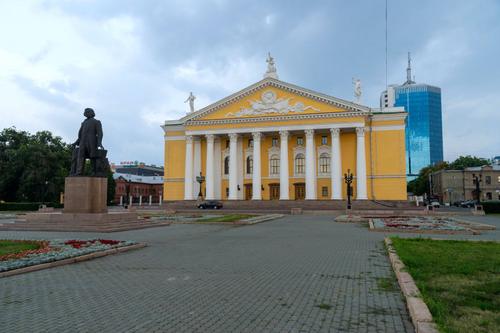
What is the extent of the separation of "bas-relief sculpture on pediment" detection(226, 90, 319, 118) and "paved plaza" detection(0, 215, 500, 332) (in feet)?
138

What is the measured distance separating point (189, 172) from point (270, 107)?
1390 cm

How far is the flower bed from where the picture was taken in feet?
29.5

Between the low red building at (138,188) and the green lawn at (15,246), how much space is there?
74314 mm

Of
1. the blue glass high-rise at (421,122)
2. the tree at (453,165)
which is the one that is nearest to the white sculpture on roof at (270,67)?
the tree at (453,165)

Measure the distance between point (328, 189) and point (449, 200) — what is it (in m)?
50.7

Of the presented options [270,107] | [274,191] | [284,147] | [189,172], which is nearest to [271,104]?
[270,107]

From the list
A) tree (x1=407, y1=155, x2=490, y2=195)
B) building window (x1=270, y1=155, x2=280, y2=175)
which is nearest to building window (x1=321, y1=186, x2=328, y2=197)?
building window (x1=270, y1=155, x2=280, y2=175)

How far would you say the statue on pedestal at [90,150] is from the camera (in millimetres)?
19797

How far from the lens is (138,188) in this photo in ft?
322

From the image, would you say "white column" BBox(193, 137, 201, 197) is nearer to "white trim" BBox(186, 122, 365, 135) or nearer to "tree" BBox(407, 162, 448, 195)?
"white trim" BBox(186, 122, 365, 135)

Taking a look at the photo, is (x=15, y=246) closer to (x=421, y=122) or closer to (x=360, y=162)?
(x=360, y=162)

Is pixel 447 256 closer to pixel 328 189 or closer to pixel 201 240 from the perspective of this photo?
pixel 201 240

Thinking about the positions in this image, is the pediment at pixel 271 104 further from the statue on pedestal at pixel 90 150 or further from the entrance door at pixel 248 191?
Answer: the statue on pedestal at pixel 90 150

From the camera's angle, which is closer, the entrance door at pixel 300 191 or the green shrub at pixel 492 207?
the green shrub at pixel 492 207
